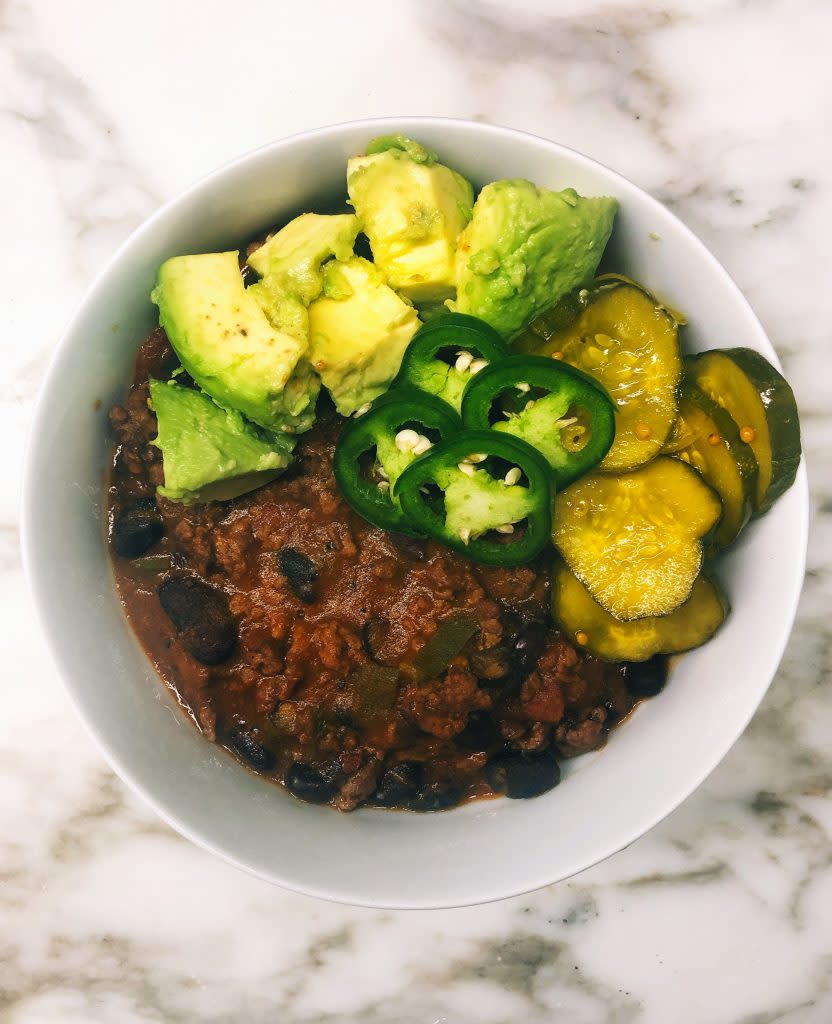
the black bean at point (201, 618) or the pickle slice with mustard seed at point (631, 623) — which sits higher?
the pickle slice with mustard seed at point (631, 623)

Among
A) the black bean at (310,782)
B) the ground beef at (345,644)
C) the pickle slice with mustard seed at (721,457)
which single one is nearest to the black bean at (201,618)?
the ground beef at (345,644)

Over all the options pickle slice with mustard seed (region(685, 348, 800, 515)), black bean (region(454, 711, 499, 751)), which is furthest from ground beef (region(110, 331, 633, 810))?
pickle slice with mustard seed (region(685, 348, 800, 515))

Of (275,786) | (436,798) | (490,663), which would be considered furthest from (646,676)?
(275,786)

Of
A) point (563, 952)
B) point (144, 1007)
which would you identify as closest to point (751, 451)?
point (563, 952)

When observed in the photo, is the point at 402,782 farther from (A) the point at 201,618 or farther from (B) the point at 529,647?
(A) the point at 201,618

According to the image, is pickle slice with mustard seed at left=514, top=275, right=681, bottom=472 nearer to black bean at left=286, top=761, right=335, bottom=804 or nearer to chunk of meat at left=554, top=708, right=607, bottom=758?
chunk of meat at left=554, top=708, right=607, bottom=758

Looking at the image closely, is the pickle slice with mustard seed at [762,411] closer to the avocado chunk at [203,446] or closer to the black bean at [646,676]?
the black bean at [646,676]
